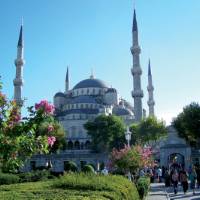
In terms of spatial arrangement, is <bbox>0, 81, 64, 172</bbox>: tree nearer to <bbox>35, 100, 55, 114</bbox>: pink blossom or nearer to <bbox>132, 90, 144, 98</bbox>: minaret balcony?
<bbox>35, 100, 55, 114</bbox>: pink blossom

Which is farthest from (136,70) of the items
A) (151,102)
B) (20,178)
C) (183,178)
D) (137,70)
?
(183,178)

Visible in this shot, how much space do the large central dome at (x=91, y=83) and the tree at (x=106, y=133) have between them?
1133 inches

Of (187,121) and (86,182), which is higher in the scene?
(187,121)

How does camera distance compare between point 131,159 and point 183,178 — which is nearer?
point 183,178

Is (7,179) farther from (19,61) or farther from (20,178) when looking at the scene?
(19,61)

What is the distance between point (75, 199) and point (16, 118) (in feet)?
7.80

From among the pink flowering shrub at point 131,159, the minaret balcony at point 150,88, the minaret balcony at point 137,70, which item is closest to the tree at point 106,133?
the minaret balcony at point 137,70

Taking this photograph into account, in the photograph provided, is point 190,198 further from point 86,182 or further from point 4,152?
point 4,152

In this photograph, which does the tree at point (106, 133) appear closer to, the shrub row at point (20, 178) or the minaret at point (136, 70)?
the minaret at point (136, 70)

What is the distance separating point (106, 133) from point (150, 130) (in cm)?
667

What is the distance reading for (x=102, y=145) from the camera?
57438 mm

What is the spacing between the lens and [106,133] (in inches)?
2256

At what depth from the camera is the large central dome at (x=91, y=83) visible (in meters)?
87.2

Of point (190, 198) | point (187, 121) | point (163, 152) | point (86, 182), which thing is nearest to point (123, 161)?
point (190, 198)
